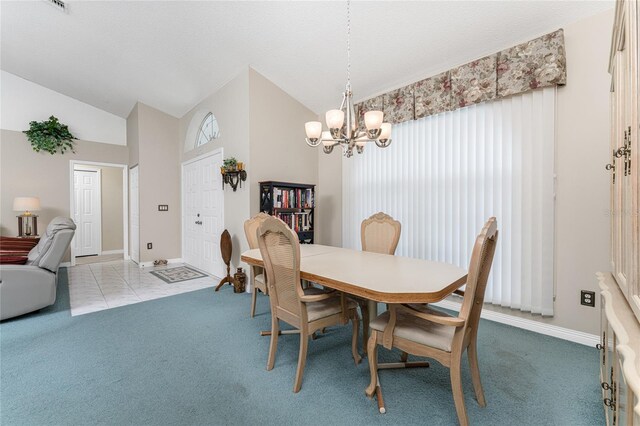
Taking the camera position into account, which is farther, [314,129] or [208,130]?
[208,130]

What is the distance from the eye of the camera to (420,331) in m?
1.50

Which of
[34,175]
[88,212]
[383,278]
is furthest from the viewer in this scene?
[88,212]

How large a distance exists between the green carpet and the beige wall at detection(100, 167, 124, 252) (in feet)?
14.7

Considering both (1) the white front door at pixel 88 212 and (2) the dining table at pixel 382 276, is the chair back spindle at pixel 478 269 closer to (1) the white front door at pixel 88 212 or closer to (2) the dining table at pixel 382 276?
(2) the dining table at pixel 382 276

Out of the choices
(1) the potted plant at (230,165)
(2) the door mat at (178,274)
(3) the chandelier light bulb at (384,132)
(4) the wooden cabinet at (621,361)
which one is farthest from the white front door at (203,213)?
(4) the wooden cabinet at (621,361)

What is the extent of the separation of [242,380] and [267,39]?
317cm

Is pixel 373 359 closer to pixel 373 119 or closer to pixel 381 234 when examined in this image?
pixel 381 234

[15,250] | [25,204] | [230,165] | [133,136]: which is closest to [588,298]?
[230,165]

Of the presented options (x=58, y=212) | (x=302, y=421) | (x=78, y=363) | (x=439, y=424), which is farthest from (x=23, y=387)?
(x=58, y=212)

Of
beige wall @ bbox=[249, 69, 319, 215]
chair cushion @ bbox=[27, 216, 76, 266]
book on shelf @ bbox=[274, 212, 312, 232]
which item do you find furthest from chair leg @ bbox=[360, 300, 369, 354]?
chair cushion @ bbox=[27, 216, 76, 266]

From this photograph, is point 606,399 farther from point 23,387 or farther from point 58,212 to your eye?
point 58,212

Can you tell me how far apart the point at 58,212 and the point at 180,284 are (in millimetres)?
3073

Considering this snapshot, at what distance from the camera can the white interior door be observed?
5281 mm

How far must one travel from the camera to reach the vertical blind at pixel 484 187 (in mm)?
2422
